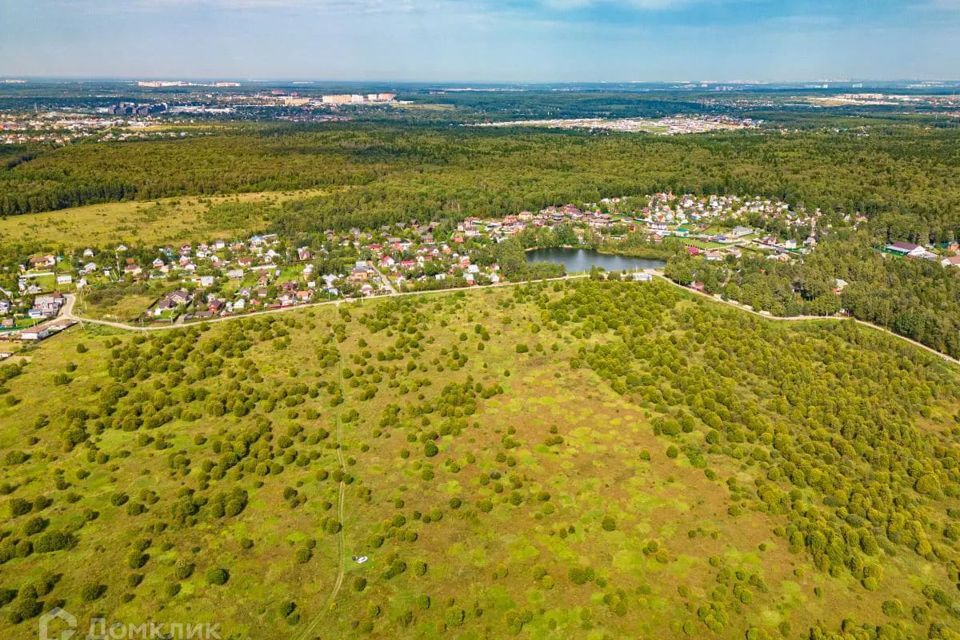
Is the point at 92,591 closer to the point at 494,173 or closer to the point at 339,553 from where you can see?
the point at 339,553

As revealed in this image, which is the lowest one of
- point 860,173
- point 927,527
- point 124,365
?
point 927,527

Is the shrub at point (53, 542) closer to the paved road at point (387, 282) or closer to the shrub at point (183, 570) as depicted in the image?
the shrub at point (183, 570)

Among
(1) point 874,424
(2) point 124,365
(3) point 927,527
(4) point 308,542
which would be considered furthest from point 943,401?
(2) point 124,365

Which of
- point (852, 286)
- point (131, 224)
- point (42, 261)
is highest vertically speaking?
point (131, 224)

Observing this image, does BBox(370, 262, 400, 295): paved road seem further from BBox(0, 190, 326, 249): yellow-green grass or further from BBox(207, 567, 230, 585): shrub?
BBox(207, 567, 230, 585): shrub

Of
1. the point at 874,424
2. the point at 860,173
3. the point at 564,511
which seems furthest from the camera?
the point at 860,173

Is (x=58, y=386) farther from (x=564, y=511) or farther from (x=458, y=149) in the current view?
(x=458, y=149)

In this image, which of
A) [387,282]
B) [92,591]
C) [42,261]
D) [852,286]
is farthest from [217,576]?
[852,286]
